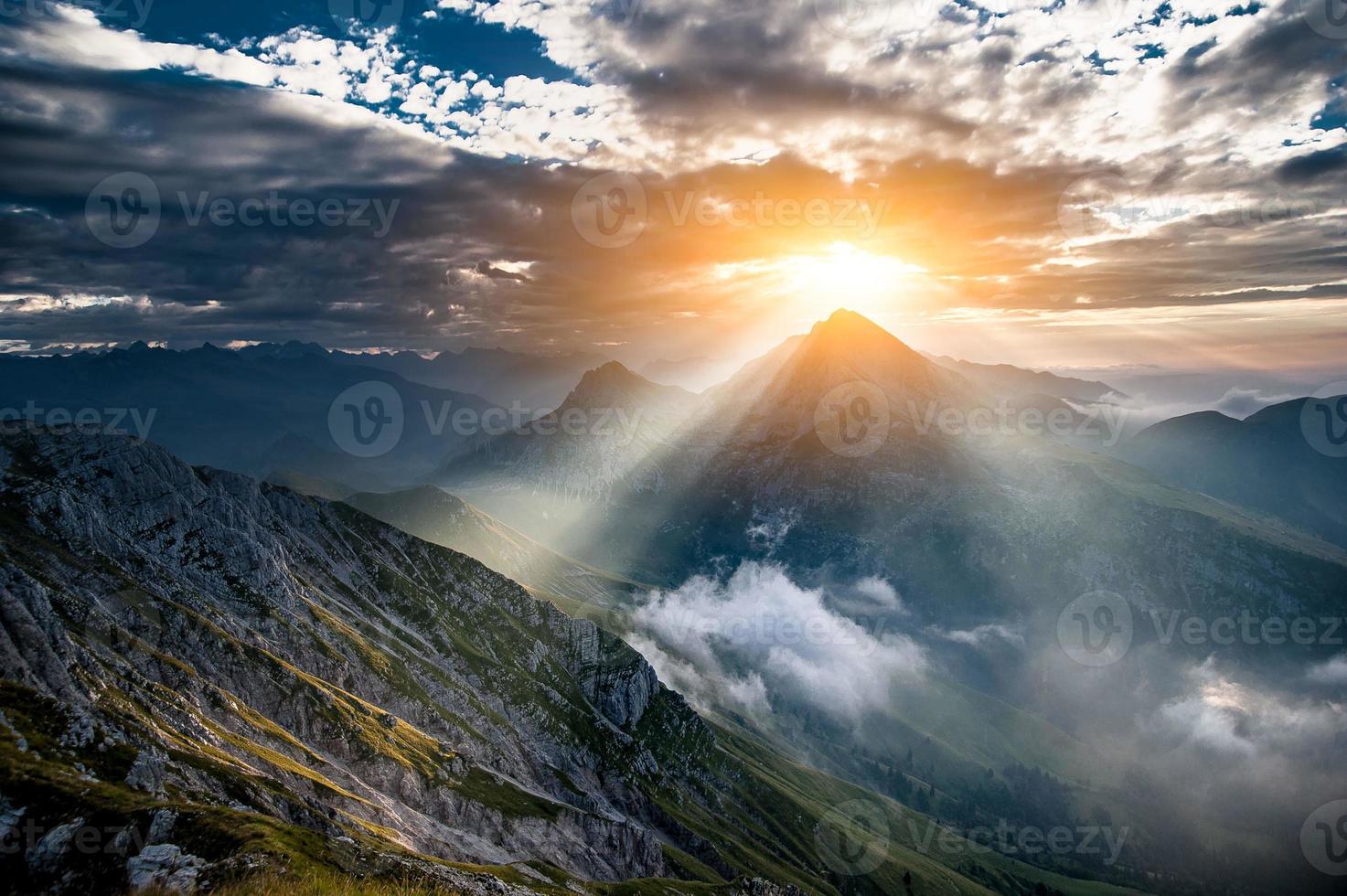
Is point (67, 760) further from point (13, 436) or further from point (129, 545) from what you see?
point (13, 436)

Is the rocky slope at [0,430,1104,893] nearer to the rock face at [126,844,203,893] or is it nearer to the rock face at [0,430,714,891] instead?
the rock face at [126,844,203,893]

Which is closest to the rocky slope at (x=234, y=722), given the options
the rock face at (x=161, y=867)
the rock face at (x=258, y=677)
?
the rock face at (x=161, y=867)

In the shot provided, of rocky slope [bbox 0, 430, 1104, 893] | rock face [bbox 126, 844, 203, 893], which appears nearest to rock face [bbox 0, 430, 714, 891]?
rocky slope [bbox 0, 430, 1104, 893]

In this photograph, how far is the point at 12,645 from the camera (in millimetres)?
75250

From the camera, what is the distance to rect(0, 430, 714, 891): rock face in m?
79.1

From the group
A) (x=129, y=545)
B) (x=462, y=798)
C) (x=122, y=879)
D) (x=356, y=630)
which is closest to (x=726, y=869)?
(x=462, y=798)

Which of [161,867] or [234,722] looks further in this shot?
[234,722]

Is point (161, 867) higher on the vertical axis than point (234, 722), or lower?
higher

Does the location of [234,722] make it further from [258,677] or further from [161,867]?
[161,867]

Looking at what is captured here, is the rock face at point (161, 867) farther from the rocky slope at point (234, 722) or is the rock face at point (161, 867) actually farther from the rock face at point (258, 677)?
the rock face at point (258, 677)

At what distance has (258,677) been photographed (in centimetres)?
12088

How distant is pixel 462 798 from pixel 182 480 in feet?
324

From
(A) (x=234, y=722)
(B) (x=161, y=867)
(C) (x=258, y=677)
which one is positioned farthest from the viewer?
(C) (x=258, y=677)

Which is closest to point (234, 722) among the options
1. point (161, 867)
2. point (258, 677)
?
point (258, 677)
